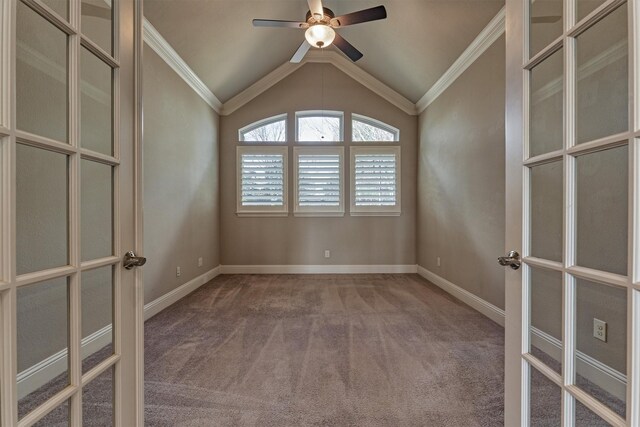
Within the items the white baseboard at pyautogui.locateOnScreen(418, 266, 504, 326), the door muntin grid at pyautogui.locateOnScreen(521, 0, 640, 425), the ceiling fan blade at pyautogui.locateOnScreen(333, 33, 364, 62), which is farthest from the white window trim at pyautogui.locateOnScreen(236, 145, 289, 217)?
the door muntin grid at pyautogui.locateOnScreen(521, 0, 640, 425)

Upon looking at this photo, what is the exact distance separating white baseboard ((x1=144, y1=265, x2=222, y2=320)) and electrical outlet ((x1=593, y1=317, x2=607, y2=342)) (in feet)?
10.7

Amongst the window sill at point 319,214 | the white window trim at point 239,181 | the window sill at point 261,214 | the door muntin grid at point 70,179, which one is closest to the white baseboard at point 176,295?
the window sill at point 261,214

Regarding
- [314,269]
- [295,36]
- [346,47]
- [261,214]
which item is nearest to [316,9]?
[346,47]

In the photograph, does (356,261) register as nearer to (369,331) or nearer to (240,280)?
(240,280)

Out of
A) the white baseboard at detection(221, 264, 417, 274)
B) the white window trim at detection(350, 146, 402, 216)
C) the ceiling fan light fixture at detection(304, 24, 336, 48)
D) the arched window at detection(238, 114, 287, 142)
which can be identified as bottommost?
the white baseboard at detection(221, 264, 417, 274)

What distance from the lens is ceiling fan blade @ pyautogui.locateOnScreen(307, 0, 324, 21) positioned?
2596 millimetres

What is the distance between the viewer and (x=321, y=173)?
17.1 feet

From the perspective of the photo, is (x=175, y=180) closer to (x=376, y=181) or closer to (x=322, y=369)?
(x=322, y=369)

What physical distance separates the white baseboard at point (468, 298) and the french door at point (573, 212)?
1.95 metres

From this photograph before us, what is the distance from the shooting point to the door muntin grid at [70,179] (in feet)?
2.28

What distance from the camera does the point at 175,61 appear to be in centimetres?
352

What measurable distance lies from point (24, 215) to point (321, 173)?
4.53 metres

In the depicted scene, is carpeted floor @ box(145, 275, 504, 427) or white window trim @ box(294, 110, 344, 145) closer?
carpeted floor @ box(145, 275, 504, 427)

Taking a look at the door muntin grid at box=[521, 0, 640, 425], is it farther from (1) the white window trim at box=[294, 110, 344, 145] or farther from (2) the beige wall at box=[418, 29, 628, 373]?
(1) the white window trim at box=[294, 110, 344, 145]
